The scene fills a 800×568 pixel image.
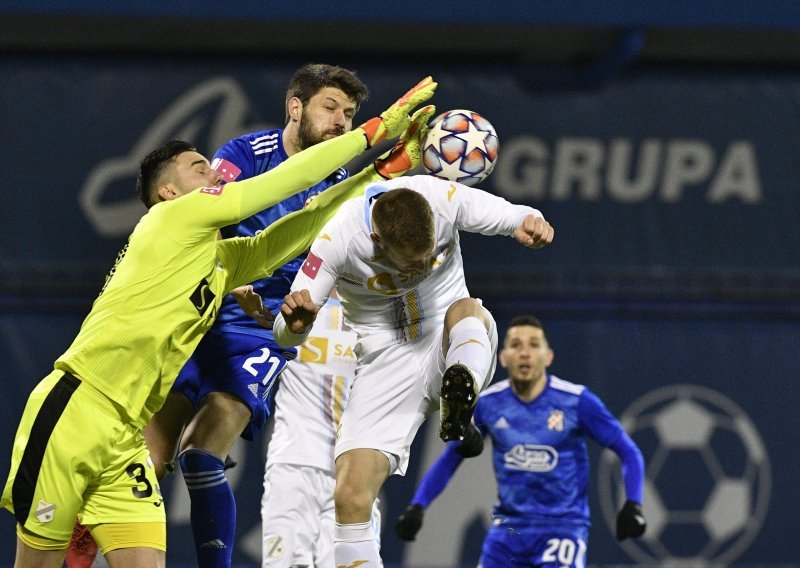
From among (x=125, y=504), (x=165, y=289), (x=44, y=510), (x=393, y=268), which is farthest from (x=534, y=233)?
(x=44, y=510)

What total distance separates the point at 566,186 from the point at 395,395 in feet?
18.3

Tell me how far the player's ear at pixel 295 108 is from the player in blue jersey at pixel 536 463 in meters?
2.20

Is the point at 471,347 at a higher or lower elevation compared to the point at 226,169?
lower

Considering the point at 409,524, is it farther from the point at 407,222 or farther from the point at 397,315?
the point at 407,222

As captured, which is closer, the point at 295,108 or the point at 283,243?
the point at 283,243

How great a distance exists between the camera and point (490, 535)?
6.98m

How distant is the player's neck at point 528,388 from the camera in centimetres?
725

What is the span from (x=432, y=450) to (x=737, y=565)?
8.32ft

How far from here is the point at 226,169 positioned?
5.29 meters

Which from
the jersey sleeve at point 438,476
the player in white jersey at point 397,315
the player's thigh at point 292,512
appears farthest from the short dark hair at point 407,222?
the jersey sleeve at point 438,476

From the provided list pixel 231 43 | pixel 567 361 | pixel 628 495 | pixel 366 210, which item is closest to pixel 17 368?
pixel 231 43

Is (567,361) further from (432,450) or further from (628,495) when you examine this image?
(628,495)

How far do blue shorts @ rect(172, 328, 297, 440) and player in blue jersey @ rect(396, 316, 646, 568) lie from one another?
173cm

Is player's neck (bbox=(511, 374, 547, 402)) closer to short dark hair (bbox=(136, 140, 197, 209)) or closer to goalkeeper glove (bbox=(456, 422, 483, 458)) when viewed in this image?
goalkeeper glove (bbox=(456, 422, 483, 458))
